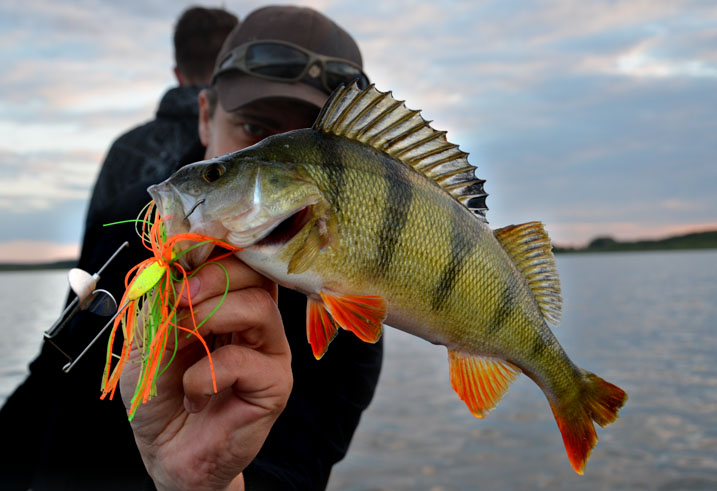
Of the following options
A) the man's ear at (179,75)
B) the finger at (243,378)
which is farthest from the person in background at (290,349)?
the man's ear at (179,75)

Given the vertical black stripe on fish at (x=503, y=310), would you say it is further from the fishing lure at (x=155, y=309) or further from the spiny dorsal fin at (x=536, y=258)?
the fishing lure at (x=155, y=309)

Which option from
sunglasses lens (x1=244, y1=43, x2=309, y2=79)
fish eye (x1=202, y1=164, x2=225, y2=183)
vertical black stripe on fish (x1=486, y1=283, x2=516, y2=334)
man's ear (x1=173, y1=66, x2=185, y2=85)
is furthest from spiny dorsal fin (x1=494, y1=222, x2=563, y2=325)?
man's ear (x1=173, y1=66, x2=185, y2=85)

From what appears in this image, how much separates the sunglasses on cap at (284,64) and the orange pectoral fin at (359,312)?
1933 millimetres

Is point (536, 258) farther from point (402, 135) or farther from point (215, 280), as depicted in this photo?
point (215, 280)

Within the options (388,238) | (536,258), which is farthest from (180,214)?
(536,258)

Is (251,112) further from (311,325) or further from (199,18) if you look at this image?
(199,18)

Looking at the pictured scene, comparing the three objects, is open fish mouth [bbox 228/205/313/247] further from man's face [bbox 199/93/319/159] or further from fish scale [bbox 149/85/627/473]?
man's face [bbox 199/93/319/159]

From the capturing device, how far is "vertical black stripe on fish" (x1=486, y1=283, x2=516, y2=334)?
5.37 ft

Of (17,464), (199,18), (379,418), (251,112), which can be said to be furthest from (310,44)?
(379,418)

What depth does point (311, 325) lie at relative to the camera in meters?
1.50

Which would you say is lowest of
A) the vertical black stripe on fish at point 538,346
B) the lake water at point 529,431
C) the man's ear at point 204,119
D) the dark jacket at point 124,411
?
the lake water at point 529,431

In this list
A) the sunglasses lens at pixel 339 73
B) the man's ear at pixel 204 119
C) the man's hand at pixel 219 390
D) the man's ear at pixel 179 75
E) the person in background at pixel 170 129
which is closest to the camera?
the man's hand at pixel 219 390

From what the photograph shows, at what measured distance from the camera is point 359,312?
4.71 ft

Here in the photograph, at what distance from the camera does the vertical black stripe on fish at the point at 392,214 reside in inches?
58.2
